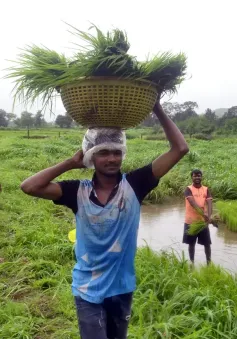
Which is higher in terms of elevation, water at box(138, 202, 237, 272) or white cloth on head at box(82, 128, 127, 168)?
white cloth on head at box(82, 128, 127, 168)

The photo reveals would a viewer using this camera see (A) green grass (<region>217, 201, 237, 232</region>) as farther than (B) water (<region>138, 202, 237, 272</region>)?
Yes

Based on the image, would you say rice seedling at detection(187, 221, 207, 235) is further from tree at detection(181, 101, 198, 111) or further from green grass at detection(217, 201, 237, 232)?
tree at detection(181, 101, 198, 111)

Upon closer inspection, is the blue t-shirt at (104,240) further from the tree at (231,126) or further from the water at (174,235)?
the tree at (231,126)

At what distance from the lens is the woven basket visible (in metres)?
1.97

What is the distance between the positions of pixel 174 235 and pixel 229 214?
4.30 ft

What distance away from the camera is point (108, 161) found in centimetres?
214

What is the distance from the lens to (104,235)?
2.11m

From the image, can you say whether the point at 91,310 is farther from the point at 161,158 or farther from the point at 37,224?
the point at 37,224

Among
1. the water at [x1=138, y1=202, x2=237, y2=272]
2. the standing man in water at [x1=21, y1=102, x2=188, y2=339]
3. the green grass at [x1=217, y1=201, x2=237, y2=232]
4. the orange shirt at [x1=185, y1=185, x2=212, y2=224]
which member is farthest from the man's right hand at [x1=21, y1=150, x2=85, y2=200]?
the green grass at [x1=217, y1=201, x2=237, y2=232]

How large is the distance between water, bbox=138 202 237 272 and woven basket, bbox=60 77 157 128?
3403 mm

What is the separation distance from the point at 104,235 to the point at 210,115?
62214 mm

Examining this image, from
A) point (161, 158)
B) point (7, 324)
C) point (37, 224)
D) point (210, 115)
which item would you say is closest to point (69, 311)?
point (7, 324)

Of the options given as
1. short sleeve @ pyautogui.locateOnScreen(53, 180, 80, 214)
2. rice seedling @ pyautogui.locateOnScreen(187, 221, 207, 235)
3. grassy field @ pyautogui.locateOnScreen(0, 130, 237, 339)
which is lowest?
grassy field @ pyautogui.locateOnScreen(0, 130, 237, 339)

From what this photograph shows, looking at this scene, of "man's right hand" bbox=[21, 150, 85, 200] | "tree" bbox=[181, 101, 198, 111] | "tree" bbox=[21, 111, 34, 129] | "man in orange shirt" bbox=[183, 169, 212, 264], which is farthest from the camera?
"tree" bbox=[181, 101, 198, 111]
